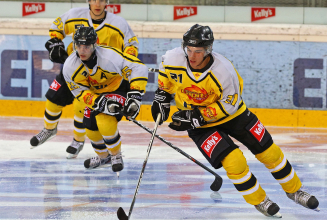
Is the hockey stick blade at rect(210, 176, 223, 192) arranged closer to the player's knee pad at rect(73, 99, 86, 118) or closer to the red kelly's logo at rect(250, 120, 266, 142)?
the red kelly's logo at rect(250, 120, 266, 142)

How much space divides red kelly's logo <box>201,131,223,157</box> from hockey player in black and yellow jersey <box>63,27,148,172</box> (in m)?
0.83

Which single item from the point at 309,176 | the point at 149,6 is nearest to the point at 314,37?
the point at 149,6

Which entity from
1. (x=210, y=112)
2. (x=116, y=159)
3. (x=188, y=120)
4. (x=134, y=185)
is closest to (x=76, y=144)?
(x=116, y=159)

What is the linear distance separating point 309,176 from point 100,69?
1832 mm

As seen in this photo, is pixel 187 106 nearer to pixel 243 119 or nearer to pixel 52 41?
pixel 243 119

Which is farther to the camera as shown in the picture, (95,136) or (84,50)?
(95,136)

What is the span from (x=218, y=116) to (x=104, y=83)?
54.2 inches

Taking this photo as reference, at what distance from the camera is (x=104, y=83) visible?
4082mm

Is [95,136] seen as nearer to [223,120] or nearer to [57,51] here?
[57,51]

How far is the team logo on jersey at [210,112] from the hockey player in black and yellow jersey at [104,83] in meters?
0.86

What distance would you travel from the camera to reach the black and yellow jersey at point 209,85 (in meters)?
2.94

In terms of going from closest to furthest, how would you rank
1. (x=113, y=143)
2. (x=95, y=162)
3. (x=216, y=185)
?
(x=216, y=185), (x=113, y=143), (x=95, y=162)

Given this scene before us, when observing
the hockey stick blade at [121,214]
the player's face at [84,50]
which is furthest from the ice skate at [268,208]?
the player's face at [84,50]

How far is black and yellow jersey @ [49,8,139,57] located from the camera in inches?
179
